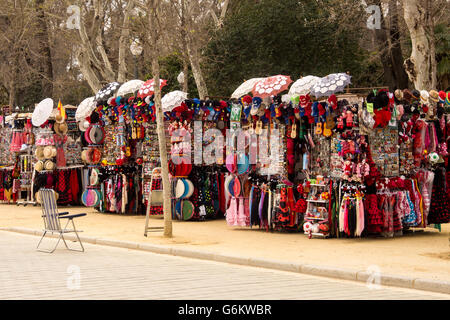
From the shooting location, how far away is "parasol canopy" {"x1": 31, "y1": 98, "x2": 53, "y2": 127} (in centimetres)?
2148

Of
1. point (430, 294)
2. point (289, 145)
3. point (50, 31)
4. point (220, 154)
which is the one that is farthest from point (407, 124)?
point (50, 31)

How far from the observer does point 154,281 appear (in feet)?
30.8

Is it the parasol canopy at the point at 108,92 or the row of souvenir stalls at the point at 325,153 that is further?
the parasol canopy at the point at 108,92

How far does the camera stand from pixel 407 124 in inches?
565

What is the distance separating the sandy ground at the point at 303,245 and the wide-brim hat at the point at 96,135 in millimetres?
2874

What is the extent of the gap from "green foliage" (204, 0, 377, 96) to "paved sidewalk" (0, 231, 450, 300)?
17.3 meters

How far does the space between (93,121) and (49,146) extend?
9.04ft

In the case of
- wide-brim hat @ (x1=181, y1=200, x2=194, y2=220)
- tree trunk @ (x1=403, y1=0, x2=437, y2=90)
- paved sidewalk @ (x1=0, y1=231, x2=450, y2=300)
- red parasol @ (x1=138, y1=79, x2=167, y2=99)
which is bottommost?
paved sidewalk @ (x1=0, y1=231, x2=450, y2=300)

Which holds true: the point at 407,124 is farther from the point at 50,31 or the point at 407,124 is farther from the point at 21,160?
the point at 50,31

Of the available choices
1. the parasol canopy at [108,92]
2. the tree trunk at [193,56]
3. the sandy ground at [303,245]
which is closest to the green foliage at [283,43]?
the tree trunk at [193,56]

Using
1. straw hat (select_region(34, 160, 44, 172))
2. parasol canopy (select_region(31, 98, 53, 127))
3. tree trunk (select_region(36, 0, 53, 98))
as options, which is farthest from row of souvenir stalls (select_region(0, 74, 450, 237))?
tree trunk (select_region(36, 0, 53, 98))

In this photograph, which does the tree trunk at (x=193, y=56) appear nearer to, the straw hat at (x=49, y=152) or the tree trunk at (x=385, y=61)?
the straw hat at (x=49, y=152)

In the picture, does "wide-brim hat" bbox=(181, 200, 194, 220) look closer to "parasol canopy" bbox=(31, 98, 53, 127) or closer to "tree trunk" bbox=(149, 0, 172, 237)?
Result: "tree trunk" bbox=(149, 0, 172, 237)

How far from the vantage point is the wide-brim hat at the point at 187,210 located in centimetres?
1794
